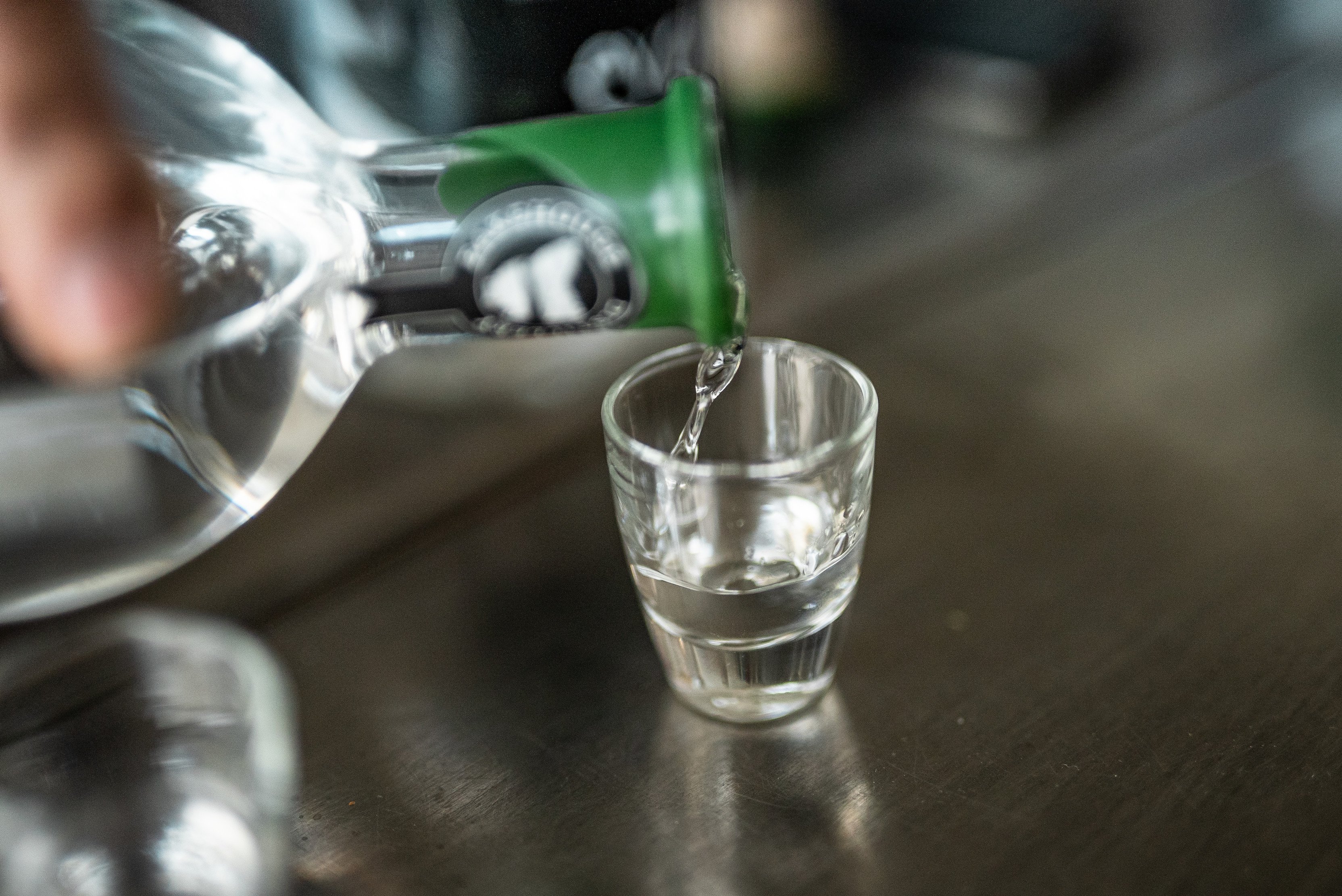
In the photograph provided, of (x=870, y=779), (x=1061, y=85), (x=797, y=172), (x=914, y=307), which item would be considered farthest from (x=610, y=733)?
(x=1061, y=85)

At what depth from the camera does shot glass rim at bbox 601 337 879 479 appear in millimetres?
364

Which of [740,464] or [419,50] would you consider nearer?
[740,464]

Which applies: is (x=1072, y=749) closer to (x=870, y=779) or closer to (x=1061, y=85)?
(x=870, y=779)

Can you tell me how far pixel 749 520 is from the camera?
1.40 ft

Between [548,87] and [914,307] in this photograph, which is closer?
[548,87]

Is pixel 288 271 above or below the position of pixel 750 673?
above

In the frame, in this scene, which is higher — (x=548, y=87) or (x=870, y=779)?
(x=548, y=87)

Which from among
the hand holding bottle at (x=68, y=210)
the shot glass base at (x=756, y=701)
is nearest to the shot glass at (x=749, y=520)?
the shot glass base at (x=756, y=701)

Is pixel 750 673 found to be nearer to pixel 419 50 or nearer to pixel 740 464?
pixel 740 464

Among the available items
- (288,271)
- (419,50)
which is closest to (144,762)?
(288,271)

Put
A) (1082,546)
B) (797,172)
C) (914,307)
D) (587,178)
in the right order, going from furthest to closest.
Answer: (797,172) → (914,307) → (1082,546) → (587,178)

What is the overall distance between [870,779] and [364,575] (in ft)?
0.74

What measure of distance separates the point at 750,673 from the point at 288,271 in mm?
197

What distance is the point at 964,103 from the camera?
2.81 ft
